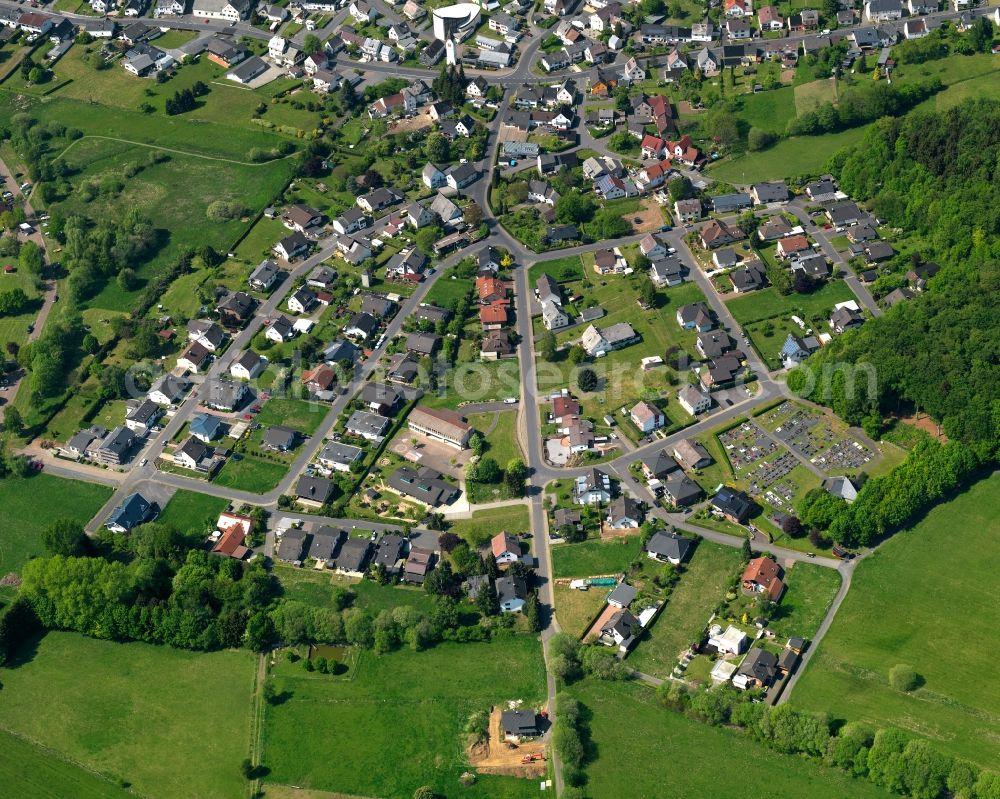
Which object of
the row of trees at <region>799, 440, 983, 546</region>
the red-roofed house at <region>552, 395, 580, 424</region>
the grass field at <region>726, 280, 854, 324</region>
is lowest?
the row of trees at <region>799, 440, 983, 546</region>

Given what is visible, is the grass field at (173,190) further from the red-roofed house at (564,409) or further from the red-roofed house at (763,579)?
the red-roofed house at (763,579)

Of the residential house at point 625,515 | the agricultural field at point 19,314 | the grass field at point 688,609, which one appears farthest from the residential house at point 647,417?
the agricultural field at point 19,314

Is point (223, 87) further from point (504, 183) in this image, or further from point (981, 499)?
point (981, 499)

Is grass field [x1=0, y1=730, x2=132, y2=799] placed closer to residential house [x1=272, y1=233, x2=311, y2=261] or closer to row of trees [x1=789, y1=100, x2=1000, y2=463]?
residential house [x1=272, y1=233, x2=311, y2=261]

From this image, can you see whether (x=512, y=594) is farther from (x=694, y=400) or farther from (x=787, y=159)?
(x=787, y=159)

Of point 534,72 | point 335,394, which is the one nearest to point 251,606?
point 335,394

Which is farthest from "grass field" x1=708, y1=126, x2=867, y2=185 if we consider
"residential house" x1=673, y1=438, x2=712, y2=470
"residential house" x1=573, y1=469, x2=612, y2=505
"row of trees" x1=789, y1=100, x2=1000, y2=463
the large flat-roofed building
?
"residential house" x1=573, y1=469, x2=612, y2=505
